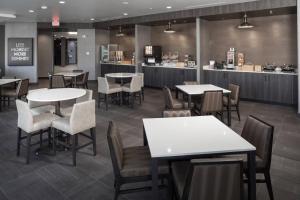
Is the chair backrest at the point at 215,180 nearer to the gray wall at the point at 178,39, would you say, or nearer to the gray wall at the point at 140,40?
the gray wall at the point at 178,39

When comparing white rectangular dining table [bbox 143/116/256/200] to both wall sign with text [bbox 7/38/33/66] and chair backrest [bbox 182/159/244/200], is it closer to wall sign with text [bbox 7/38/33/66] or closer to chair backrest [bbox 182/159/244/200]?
chair backrest [bbox 182/159/244/200]

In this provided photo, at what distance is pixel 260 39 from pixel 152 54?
4.25 meters

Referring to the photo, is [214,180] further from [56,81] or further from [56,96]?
[56,81]

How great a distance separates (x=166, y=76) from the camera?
1069cm

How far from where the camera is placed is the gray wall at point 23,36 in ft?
40.1

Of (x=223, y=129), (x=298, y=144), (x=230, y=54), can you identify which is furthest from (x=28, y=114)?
(x=230, y=54)

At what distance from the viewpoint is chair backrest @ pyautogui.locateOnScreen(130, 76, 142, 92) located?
25.2 feet

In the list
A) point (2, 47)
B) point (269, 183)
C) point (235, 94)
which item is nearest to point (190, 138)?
point (269, 183)

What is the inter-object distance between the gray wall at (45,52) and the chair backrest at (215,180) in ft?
48.1

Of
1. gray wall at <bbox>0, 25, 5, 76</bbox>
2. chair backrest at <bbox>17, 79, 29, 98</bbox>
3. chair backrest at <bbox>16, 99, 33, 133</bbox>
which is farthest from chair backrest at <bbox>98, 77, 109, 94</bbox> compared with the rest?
gray wall at <bbox>0, 25, 5, 76</bbox>

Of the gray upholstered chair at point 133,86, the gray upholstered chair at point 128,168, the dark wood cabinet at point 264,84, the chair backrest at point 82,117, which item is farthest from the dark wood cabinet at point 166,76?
the gray upholstered chair at point 128,168

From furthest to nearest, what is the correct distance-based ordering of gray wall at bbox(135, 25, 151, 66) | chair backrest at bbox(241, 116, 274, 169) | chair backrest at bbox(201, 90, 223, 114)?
gray wall at bbox(135, 25, 151, 66) < chair backrest at bbox(201, 90, 223, 114) < chair backrest at bbox(241, 116, 274, 169)

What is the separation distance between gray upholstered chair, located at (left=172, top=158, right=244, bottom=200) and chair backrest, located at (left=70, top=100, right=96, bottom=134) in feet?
7.40

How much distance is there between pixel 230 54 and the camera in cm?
930
